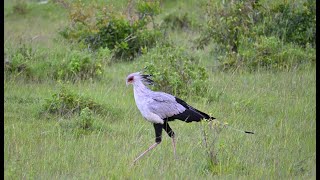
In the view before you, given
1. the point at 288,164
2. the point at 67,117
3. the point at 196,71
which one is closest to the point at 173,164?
the point at 288,164

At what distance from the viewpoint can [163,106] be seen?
546 cm

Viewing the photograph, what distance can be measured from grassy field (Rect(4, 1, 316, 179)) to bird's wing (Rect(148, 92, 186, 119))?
29 cm

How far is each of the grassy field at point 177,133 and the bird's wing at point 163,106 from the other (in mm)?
292

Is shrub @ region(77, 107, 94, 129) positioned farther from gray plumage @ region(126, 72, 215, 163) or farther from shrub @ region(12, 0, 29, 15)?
shrub @ region(12, 0, 29, 15)

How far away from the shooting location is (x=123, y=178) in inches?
193

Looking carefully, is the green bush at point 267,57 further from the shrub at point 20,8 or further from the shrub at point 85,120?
the shrub at point 20,8

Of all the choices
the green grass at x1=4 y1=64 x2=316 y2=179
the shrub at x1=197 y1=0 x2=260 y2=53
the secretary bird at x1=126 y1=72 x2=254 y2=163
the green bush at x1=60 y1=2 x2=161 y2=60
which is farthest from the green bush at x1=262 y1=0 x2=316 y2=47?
the secretary bird at x1=126 y1=72 x2=254 y2=163

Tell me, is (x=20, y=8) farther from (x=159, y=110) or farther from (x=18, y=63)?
(x=159, y=110)

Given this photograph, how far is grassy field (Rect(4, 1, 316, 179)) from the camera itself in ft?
16.7

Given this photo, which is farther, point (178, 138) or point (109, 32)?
point (109, 32)

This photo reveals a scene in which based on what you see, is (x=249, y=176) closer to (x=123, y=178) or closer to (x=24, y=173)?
(x=123, y=178)

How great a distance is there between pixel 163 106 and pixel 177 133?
90 cm

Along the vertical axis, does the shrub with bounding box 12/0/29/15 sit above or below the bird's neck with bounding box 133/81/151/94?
below

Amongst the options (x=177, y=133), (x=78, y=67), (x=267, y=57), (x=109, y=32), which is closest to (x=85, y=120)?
(x=177, y=133)
